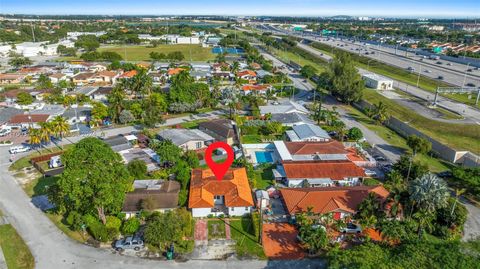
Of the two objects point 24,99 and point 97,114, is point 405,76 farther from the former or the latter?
point 24,99

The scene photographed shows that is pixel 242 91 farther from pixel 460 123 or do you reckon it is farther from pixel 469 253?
pixel 469 253

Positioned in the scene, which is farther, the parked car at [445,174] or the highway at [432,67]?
the highway at [432,67]

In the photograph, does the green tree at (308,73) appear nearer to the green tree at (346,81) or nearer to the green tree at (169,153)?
the green tree at (346,81)

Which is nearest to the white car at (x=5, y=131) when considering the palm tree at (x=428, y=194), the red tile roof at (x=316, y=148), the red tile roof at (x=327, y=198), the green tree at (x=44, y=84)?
the green tree at (x=44, y=84)

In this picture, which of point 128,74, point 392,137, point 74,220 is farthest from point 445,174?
point 128,74

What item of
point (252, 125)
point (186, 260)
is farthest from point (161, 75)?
point (186, 260)

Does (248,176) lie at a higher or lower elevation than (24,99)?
lower
